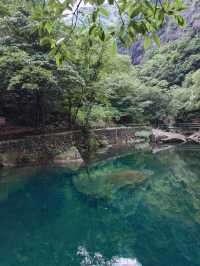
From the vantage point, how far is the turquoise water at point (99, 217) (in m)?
4.25

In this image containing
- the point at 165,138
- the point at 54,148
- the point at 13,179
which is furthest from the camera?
the point at 165,138

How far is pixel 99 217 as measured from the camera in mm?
5891

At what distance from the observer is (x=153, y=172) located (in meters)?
10.3

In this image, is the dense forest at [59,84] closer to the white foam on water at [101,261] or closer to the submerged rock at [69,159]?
the submerged rock at [69,159]

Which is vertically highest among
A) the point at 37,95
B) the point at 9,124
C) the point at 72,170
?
the point at 37,95

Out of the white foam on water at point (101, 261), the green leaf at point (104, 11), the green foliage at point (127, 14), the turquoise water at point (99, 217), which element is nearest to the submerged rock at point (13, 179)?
the turquoise water at point (99, 217)

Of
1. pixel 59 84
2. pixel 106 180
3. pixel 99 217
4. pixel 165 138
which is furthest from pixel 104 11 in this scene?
pixel 165 138

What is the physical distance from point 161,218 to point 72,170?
17.4ft

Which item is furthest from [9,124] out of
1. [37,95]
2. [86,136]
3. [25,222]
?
[25,222]

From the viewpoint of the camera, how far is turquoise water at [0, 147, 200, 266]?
425 cm

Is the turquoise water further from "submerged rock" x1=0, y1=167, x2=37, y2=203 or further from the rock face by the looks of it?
the rock face

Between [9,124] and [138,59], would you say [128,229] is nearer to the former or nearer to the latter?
[9,124]

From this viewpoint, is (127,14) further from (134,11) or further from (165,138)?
(165,138)

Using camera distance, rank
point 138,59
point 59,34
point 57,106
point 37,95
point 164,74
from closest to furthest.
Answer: point 59,34, point 37,95, point 57,106, point 164,74, point 138,59
